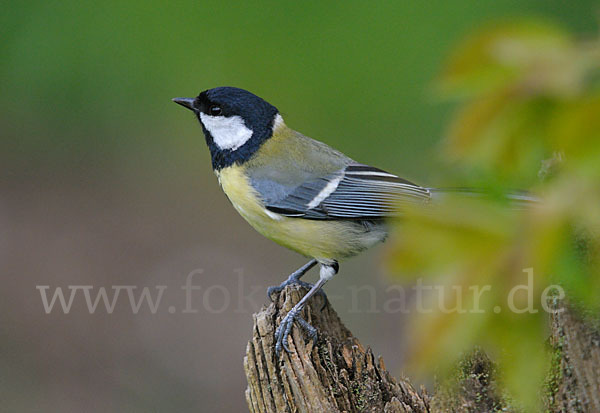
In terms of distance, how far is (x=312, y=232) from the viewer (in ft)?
10.3

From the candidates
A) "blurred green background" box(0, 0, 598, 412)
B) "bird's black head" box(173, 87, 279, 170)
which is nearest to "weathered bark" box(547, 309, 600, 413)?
"bird's black head" box(173, 87, 279, 170)

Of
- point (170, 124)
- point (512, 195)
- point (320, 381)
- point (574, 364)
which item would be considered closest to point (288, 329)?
point (320, 381)

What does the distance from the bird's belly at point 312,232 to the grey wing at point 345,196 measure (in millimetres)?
37

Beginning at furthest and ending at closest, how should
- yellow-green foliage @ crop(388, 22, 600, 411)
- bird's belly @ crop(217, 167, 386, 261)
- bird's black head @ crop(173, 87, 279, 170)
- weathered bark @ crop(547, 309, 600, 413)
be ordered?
bird's black head @ crop(173, 87, 279, 170), bird's belly @ crop(217, 167, 386, 261), weathered bark @ crop(547, 309, 600, 413), yellow-green foliage @ crop(388, 22, 600, 411)

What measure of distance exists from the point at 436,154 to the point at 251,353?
157cm

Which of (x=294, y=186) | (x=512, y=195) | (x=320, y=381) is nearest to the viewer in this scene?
Answer: (x=512, y=195)

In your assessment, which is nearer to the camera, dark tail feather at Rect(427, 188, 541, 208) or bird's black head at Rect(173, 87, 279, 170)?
dark tail feather at Rect(427, 188, 541, 208)

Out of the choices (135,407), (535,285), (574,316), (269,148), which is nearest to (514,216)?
(535,285)

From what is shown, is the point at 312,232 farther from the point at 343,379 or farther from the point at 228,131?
the point at 343,379

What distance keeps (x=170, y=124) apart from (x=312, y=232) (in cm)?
355

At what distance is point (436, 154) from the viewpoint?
3.49 ft

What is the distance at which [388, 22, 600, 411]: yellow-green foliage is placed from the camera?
0.94 m

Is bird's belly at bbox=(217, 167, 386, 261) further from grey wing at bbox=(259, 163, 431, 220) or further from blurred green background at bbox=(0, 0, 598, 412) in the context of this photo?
blurred green background at bbox=(0, 0, 598, 412)

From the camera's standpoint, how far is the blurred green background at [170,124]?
530cm
